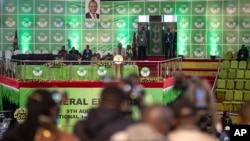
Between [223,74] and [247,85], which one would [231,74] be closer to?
[223,74]

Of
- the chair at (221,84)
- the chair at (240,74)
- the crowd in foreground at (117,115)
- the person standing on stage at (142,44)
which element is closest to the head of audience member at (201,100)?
the crowd in foreground at (117,115)

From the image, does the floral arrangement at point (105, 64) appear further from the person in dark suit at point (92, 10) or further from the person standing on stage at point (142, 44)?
the person in dark suit at point (92, 10)

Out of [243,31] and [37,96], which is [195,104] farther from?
[243,31]

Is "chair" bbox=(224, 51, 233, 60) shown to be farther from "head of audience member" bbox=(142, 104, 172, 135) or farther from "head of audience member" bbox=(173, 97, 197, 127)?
"head of audience member" bbox=(142, 104, 172, 135)

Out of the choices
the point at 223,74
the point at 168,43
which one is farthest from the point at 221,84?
the point at 168,43

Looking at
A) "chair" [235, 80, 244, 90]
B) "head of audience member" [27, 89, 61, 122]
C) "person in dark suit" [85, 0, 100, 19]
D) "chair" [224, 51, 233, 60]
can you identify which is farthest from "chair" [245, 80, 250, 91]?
"head of audience member" [27, 89, 61, 122]

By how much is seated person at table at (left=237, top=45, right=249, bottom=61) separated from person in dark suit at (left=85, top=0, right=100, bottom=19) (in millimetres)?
5600

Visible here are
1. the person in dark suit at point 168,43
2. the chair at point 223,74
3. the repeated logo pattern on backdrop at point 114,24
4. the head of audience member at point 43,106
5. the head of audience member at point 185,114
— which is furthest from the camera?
the repeated logo pattern on backdrop at point 114,24

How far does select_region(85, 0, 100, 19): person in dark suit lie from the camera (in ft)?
75.2

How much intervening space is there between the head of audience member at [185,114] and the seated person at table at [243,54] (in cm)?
1730

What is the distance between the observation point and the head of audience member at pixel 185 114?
4.68 meters

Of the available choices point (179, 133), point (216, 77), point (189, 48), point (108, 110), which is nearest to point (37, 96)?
point (108, 110)

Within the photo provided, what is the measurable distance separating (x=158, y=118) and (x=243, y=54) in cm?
1775

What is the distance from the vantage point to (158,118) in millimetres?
4477
